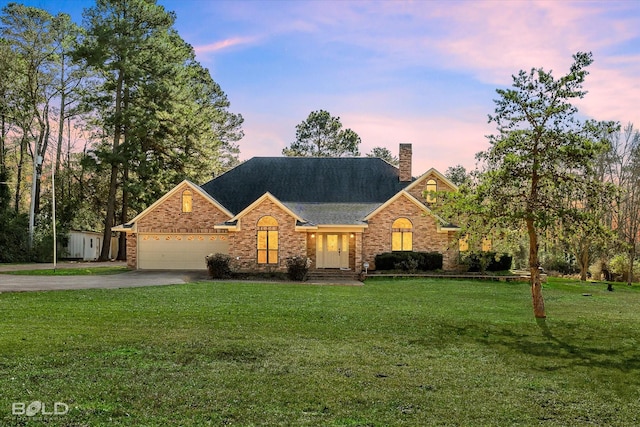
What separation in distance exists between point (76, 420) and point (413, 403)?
3854mm

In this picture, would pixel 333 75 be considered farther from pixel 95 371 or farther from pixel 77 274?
pixel 77 274

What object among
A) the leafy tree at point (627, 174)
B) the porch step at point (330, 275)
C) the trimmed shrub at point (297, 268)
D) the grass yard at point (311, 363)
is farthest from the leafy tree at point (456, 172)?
the grass yard at point (311, 363)

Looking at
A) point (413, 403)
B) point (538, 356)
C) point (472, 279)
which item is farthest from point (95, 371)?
point (472, 279)

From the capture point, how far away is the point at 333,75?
56.9ft

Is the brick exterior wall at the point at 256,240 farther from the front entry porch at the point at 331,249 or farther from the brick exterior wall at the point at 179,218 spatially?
the brick exterior wall at the point at 179,218

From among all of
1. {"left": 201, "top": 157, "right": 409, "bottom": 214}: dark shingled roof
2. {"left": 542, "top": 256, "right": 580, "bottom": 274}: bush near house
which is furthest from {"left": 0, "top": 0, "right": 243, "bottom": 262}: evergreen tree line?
{"left": 542, "top": 256, "right": 580, "bottom": 274}: bush near house

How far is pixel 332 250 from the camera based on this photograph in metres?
28.2

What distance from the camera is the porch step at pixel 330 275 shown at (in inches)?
996

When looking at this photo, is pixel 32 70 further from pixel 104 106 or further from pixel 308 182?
pixel 308 182

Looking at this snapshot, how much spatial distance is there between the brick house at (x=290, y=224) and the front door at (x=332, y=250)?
0.17ft

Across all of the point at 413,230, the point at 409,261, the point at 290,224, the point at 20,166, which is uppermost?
the point at 20,166

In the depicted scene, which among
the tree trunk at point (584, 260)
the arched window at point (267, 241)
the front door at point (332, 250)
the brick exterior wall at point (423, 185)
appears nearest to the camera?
the arched window at point (267, 241)

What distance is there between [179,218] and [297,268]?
8.19 m

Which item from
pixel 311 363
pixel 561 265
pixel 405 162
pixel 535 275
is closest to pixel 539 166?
pixel 535 275
